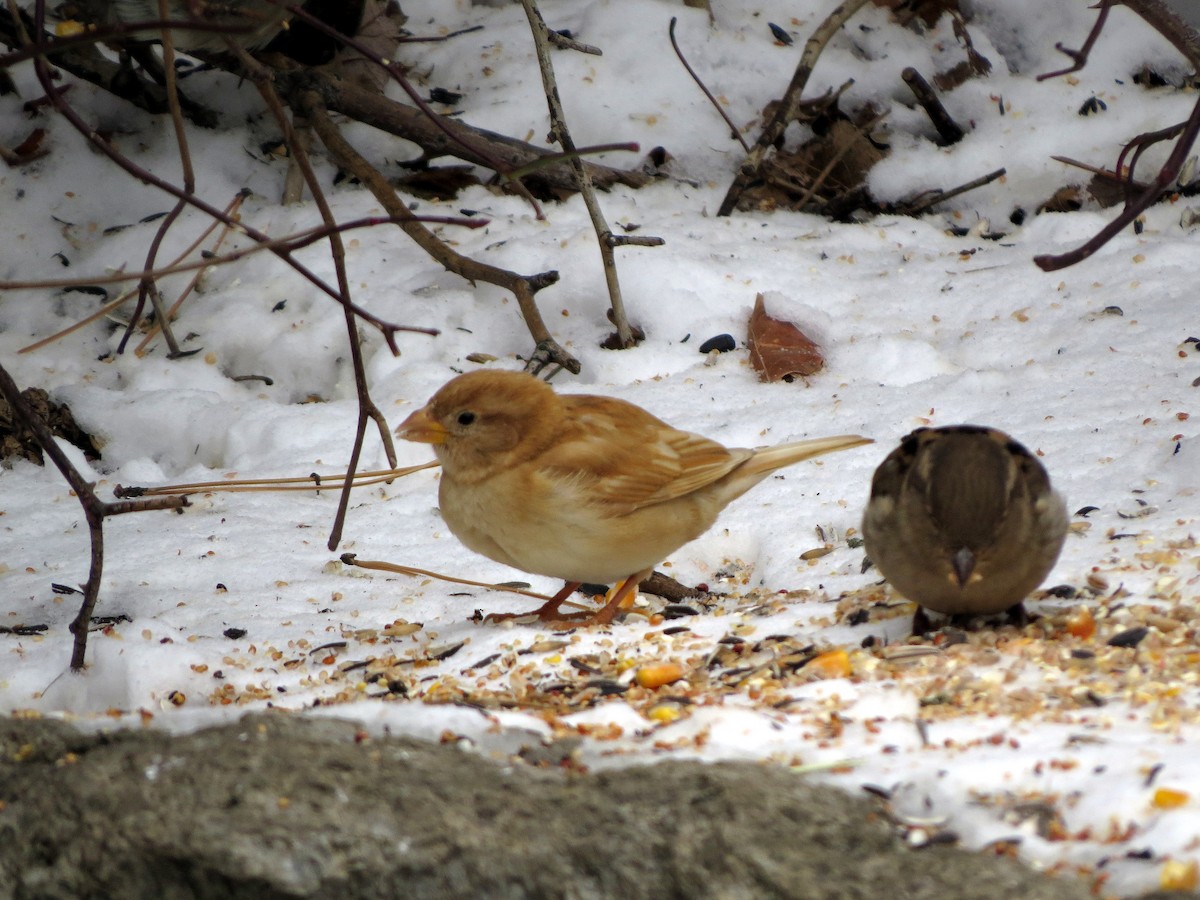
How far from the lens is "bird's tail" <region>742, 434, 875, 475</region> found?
4.43 meters

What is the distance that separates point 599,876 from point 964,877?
0.57 metres

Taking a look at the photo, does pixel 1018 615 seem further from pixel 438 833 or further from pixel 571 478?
pixel 438 833

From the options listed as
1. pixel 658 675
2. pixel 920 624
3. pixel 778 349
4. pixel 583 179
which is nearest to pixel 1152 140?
pixel 920 624

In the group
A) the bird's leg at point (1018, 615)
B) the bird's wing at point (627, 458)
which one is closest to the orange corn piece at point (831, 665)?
the bird's leg at point (1018, 615)

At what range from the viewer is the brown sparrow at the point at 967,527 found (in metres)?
3.45

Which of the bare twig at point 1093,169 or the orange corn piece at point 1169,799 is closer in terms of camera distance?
the orange corn piece at point 1169,799

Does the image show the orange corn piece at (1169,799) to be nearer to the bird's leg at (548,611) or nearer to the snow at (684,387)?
the snow at (684,387)

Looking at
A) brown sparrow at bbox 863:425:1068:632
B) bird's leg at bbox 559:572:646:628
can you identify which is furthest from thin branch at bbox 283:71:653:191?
brown sparrow at bbox 863:425:1068:632

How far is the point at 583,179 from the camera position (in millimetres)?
6152

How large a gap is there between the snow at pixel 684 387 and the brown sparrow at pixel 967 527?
0.20 meters

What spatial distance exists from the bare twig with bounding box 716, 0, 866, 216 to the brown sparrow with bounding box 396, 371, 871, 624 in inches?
123

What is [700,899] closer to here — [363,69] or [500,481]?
[500,481]

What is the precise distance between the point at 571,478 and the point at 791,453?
774mm

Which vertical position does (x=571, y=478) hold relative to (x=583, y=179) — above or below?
below
